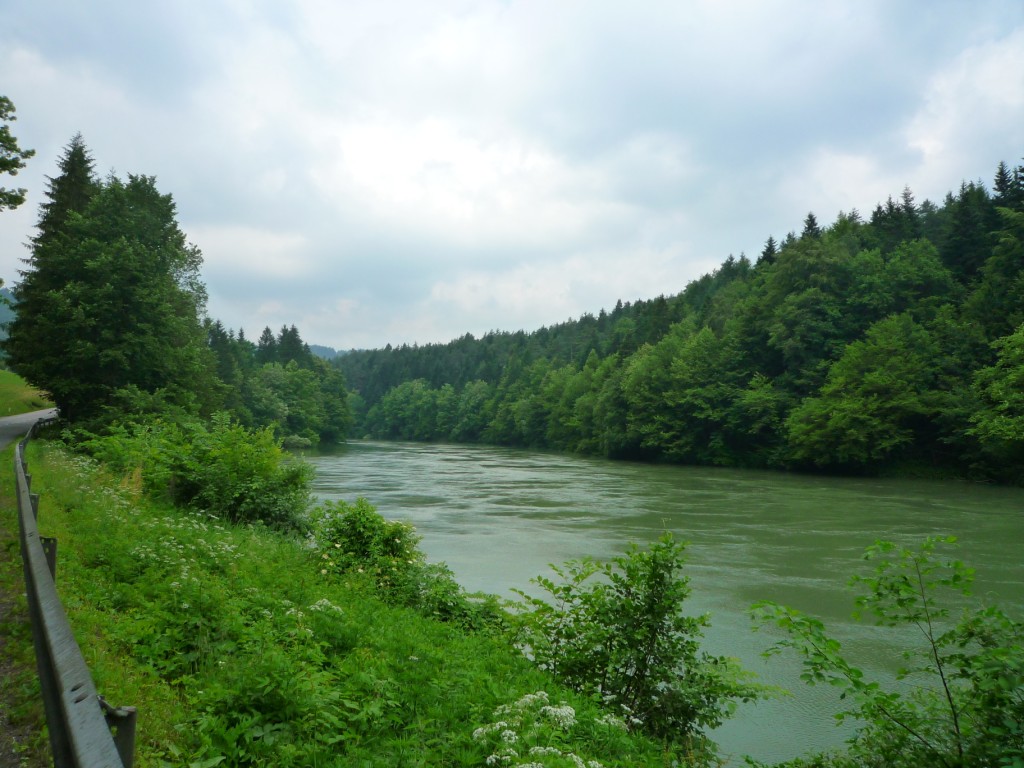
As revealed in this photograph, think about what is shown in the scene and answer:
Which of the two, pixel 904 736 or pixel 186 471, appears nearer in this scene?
A: pixel 904 736

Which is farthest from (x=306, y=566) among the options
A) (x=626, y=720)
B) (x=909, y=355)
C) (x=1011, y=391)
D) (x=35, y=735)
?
(x=909, y=355)

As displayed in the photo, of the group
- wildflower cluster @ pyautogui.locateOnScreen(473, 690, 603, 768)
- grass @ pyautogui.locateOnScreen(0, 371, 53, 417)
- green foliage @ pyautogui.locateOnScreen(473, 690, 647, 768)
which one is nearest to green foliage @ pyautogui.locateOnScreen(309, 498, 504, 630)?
green foliage @ pyautogui.locateOnScreen(473, 690, 647, 768)

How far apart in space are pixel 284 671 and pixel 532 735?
1.93 m

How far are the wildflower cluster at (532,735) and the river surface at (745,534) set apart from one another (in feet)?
9.89

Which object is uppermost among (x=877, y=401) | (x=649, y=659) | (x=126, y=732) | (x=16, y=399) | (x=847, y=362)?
(x=847, y=362)

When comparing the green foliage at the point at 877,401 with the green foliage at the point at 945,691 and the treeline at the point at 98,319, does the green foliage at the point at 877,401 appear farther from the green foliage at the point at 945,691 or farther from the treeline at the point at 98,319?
the green foliage at the point at 945,691

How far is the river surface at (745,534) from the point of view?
10055mm

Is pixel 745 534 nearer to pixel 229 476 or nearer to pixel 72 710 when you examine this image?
pixel 229 476

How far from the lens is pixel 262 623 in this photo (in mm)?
6457

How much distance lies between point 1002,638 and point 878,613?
32.7 inches

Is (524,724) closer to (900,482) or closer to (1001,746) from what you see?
(1001,746)

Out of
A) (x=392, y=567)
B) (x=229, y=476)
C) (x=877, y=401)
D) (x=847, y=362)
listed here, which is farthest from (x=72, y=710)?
(x=847, y=362)

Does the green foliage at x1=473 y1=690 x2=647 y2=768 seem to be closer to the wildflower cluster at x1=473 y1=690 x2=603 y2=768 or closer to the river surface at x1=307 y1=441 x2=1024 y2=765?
the wildflower cluster at x1=473 y1=690 x2=603 y2=768

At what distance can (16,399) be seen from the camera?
180 feet
